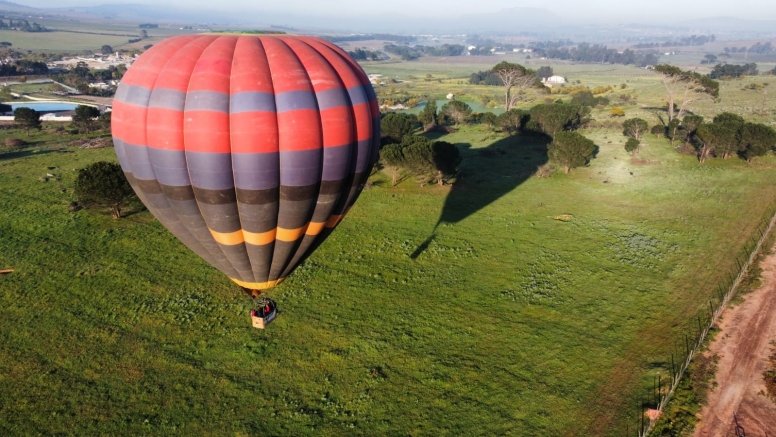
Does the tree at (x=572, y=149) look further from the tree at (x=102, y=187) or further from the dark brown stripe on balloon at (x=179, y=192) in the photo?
the tree at (x=102, y=187)

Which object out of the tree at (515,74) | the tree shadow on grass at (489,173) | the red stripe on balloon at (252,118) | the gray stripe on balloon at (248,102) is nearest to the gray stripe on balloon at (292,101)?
the red stripe on balloon at (252,118)

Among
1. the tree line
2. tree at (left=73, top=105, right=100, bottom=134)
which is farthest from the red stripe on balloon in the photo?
tree at (left=73, top=105, right=100, bottom=134)

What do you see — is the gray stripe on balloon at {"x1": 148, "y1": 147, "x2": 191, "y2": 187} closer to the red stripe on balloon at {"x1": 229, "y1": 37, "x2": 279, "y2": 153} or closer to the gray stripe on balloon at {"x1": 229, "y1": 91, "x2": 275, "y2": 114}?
the red stripe on balloon at {"x1": 229, "y1": 37, "x2": 279, "y2": 153}

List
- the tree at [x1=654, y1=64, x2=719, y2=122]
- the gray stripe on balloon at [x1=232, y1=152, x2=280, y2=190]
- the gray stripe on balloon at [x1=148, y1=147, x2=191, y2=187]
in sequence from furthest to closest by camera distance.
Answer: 1. the tree at [x1=654, y1=64, x2=719, y2=122]
2. the gray stripe on balloon at [x1=148, y1=147, x2=191, y2=187]
3. the gray stripe on balloon at [x1=232, y1=152, x2=280, y2=190]

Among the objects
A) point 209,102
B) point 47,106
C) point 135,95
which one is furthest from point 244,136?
point 47,106

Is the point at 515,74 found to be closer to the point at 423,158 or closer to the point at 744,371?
the point at 423,158

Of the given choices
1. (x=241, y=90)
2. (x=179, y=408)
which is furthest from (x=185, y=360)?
(x=241, y=90)
